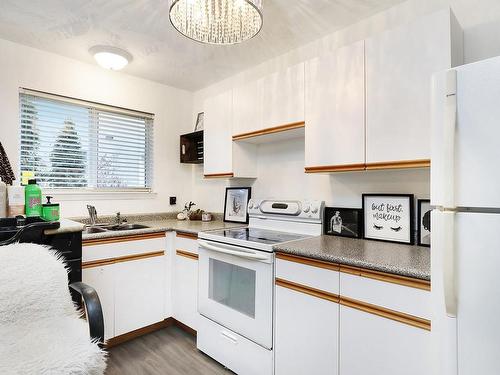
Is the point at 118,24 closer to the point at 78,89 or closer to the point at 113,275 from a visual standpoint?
the point at 78,89

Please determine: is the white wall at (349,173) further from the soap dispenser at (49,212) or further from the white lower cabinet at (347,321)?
the soap dispenser at (49,212)

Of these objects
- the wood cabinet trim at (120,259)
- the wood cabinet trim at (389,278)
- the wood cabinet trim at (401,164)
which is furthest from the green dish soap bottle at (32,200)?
the wood cabinet trim at (401,164)

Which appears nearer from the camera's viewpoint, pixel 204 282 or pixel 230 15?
pixel 230 15

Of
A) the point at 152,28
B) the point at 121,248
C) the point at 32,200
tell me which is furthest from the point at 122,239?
the point at 152,28

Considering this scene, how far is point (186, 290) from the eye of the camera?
7.73ft

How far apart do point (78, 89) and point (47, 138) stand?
0.51 m

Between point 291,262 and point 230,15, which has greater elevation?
point 230,15

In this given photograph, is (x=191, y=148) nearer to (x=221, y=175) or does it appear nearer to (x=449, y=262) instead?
(x=221, y=175)

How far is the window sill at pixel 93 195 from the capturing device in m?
2.43

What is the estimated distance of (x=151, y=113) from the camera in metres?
3.04

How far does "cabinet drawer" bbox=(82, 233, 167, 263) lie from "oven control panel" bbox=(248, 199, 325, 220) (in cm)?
82

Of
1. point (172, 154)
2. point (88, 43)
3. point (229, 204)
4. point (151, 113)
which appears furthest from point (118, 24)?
point (229, 204)

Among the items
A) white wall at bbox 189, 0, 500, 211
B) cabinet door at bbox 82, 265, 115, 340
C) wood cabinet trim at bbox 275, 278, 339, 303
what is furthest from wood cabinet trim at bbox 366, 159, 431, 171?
cabinet door at bbox 82, 265, 115, 340

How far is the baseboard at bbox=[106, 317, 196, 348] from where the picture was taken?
7.22 feet
